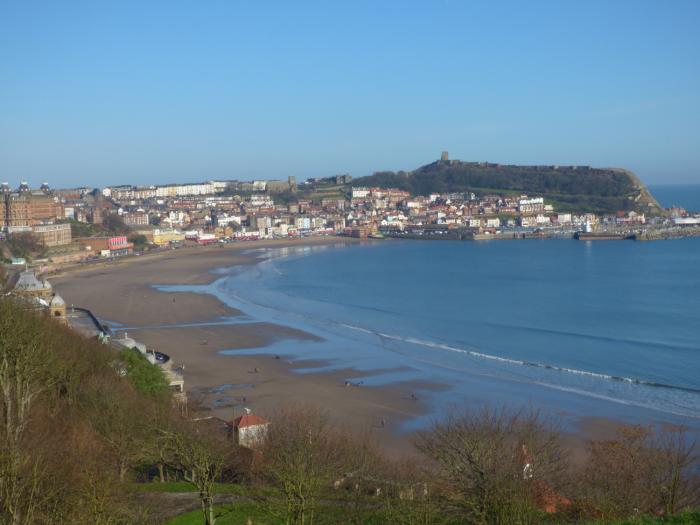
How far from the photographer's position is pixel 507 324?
22.0 m

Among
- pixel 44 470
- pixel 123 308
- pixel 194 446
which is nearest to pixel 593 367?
pixel 194 446

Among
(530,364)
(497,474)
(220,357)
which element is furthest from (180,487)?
(220,357)

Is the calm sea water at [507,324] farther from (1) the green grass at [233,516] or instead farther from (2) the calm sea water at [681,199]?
(2) the calm sea water at [681,199]

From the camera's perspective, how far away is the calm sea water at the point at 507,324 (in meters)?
14.8

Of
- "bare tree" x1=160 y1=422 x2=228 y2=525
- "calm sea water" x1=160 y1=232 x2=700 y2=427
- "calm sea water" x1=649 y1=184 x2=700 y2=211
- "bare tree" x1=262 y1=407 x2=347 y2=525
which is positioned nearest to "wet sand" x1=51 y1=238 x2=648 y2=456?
"calm sea water" x1=160 y1=232 x2=700 y2=427

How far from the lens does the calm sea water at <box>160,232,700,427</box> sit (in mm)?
14758

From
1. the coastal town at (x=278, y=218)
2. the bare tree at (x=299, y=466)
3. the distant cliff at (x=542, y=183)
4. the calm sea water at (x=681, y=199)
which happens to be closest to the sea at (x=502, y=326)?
the bare tree at (x=299, y=466)

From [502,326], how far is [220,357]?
7406 mm

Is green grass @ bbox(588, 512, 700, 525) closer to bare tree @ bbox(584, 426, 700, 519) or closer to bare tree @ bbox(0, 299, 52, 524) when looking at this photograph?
bare tree @ bbox(584, 426, 700, 519)

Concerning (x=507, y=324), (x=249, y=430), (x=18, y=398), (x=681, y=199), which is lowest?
(x=507, y=324)

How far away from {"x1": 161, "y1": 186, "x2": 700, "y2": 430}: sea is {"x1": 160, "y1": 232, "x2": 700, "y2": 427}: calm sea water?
1.7 inches

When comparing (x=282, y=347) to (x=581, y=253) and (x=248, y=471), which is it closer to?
(x=248, y=471)

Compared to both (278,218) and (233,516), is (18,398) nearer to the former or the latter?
(233,516)

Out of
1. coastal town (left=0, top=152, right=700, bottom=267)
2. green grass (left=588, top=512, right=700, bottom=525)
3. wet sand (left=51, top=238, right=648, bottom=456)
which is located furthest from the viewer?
coastal town (left=0, top=152, right=700, bottom=267)
